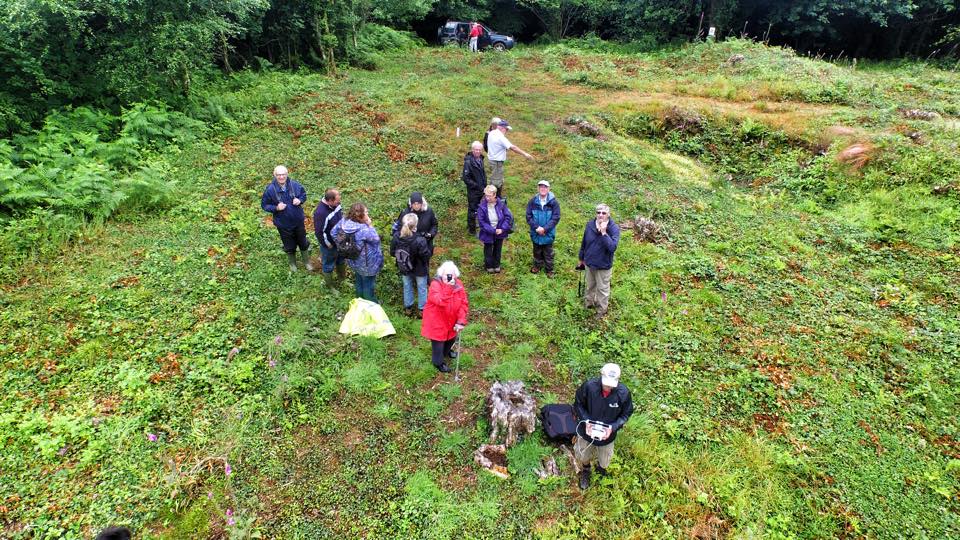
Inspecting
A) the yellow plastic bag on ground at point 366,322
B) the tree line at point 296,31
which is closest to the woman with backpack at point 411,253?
the yellow plastic bag on ground at point 366,322

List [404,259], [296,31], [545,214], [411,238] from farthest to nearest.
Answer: [296,31]
[545,214]
[404,259]
[411,238]

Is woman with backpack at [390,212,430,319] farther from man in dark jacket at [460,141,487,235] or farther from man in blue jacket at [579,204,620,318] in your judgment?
man in blue jacket at [579,204,620,318]

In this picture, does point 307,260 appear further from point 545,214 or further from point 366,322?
point 545,214

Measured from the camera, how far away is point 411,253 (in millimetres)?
7598

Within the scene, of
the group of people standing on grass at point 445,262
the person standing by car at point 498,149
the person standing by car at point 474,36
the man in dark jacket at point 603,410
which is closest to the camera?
the man in dark jacket at point 603,410

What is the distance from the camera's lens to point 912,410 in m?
6.93

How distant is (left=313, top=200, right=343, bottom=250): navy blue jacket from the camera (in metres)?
7.93

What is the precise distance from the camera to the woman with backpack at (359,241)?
7488 millimetres

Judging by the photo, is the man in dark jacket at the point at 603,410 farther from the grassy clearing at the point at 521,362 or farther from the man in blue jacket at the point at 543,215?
the man in blue jacket at the point at 543,215

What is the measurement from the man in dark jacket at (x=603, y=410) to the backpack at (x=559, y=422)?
442mm

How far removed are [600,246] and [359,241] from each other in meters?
3.83

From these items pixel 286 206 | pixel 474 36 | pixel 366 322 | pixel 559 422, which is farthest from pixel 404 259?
pixel 474 36

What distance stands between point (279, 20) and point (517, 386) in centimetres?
1915

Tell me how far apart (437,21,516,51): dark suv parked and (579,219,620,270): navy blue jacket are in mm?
22470
